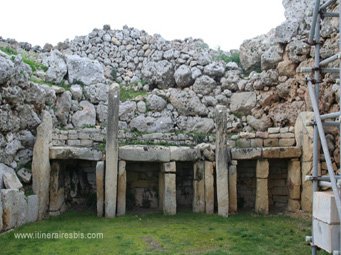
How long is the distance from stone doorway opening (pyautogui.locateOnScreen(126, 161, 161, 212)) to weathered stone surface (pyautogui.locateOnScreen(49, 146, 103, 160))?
2061mm

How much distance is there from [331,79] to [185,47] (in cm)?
724

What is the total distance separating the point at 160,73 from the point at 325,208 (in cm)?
1290

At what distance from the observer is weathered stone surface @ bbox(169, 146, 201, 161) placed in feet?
39.8

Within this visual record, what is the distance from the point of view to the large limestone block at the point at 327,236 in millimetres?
4340

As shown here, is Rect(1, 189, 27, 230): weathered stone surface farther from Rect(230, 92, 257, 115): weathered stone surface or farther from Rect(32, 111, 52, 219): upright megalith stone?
Rect(230, 92, 257, 115): weathered stone surface

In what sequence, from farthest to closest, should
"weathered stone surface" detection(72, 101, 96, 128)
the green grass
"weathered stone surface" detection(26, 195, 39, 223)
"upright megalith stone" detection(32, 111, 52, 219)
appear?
"weathered stone surface" detection(72, 101, 96, 128) → "upright megalith stone" detection(32, 111, 52, 219) → "weathered stone surface" detection(26, 195, 39, 223) → the green grass

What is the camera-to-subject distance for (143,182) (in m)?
13.9

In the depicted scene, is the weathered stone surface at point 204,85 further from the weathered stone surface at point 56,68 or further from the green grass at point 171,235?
the green grass at point 171,235

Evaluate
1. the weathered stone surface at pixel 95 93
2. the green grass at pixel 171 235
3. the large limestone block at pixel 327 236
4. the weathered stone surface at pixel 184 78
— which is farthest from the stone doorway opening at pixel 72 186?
the large limestone block at pixel 327 236

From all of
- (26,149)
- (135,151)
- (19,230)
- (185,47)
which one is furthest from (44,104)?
(185,47)

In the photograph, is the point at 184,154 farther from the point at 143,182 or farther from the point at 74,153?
the point at 74,153

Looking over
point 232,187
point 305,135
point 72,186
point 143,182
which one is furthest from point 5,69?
point 305,135

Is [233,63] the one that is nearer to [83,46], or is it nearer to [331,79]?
[331,79]

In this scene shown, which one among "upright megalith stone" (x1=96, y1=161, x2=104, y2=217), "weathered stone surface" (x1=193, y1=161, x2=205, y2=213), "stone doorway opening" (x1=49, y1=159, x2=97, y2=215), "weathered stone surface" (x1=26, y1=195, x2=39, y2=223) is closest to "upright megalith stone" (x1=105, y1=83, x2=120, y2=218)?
"upright megalith stone" (x1=96, y1=161, x2=104, y2=217)
